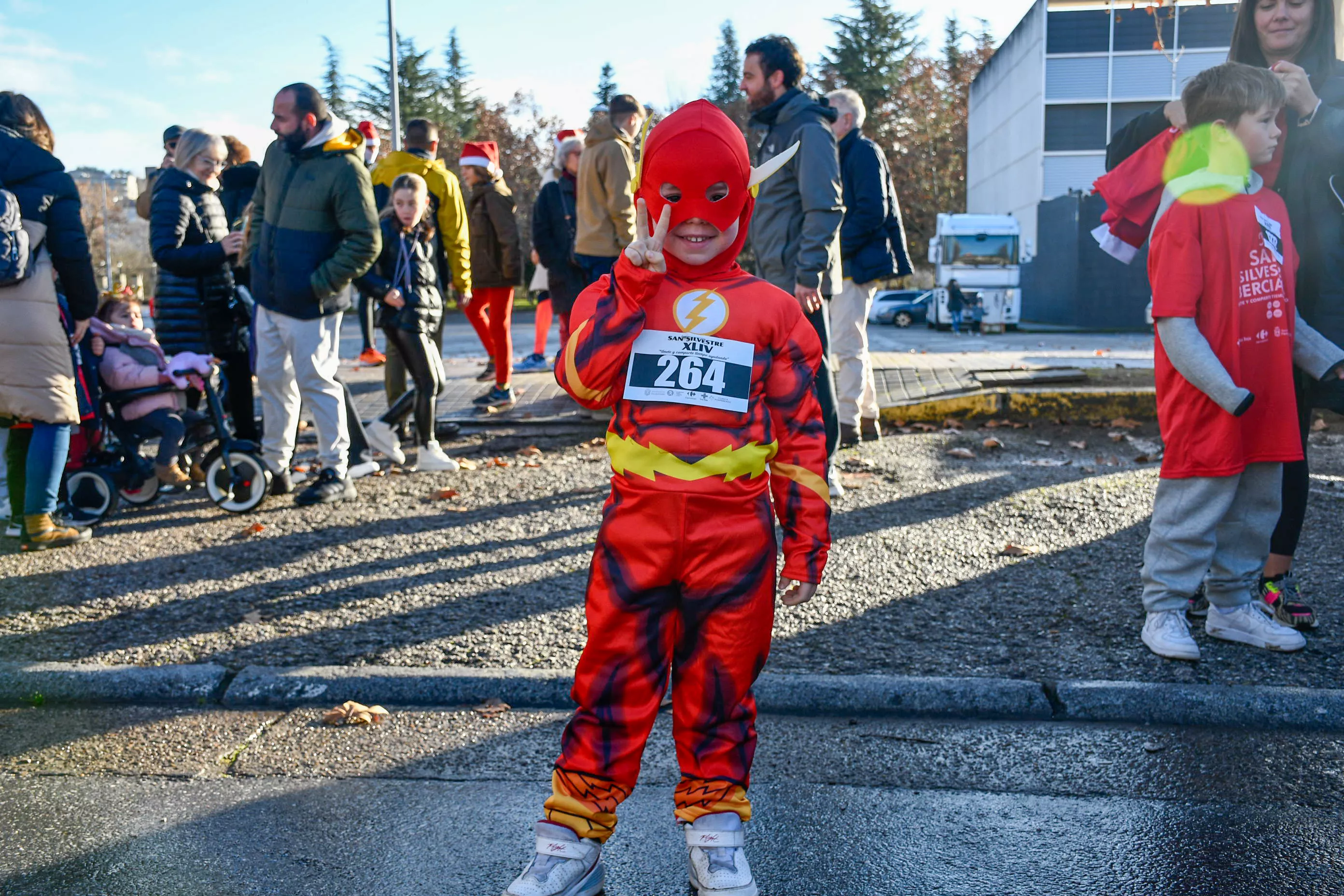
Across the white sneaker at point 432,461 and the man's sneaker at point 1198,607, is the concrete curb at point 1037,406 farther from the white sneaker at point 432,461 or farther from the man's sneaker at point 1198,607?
the man's sneaker at point 1198,607

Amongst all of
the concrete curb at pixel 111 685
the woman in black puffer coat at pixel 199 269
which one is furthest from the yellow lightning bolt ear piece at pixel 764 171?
the woman in black puffer coat at pixel 199 269

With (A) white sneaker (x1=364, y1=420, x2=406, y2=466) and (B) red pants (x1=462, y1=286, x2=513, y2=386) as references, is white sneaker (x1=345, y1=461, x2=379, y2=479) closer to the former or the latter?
(A) white sneaker (x1=364, y1=420, x2=406, y2=466)

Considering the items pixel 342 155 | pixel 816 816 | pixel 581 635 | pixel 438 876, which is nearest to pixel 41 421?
pixel 342 155

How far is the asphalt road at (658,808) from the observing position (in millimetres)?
2812

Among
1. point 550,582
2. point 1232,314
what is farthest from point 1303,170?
point 550,582

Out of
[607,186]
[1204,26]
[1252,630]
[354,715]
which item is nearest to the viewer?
[354,715]

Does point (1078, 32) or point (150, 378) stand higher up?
point (1078, 32)

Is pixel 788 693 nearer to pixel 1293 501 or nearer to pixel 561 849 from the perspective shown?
pixel 561 849

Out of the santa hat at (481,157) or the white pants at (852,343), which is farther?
the santa hat at (481,157)

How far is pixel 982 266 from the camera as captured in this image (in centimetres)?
2683

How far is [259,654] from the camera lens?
4.29m

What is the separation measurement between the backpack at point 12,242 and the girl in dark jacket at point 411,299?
2.09 metres

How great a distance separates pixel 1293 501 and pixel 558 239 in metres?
7.19

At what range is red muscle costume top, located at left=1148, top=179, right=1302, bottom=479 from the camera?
392 centimetres
